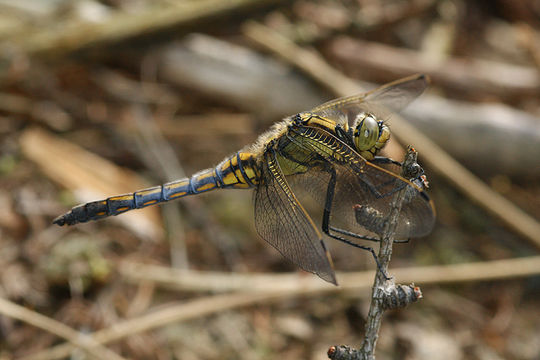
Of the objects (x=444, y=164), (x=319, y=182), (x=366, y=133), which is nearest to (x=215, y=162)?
(x=444, y=164)

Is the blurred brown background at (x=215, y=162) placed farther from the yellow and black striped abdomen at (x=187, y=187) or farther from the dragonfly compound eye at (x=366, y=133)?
the dragonfly compound eye at (x=366, y=133)

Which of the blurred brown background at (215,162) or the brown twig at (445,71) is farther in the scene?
the brown twig at (445,71)

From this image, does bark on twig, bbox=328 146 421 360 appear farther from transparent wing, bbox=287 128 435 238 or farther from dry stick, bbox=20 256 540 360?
dry stick, bbox=20 256 540 360

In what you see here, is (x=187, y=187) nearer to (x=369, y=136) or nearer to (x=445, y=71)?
(x=369, y=136)

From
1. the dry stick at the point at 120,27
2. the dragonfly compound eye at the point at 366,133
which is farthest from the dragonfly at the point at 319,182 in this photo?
the dry stick at the point at 120,27

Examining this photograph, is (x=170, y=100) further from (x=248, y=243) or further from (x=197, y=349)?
(x=197, y=349)

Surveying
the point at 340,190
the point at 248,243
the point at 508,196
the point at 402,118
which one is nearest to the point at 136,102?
the point at 248,243
